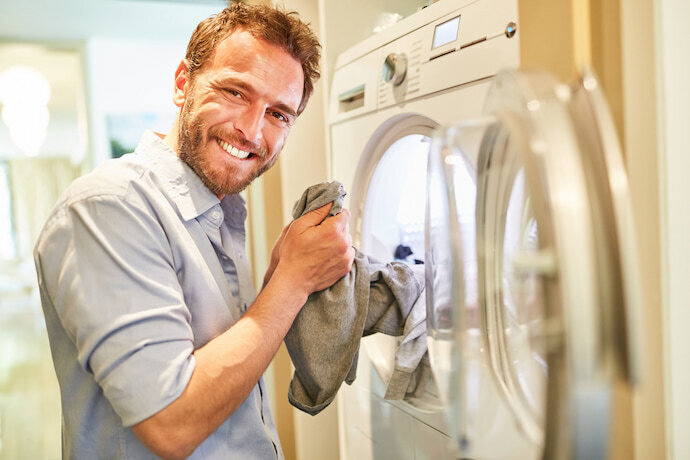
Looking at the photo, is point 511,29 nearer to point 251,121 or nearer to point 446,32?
point 446,32

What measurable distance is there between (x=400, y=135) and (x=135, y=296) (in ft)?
2.34

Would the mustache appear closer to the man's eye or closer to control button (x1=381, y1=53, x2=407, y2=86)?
the man's eye

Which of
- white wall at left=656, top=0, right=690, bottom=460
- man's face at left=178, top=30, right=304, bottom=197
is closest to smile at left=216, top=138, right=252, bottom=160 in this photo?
man's face at left=178, top=30, right=304, bottom=197

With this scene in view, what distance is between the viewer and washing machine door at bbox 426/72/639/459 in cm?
37

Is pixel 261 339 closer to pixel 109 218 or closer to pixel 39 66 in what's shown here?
pixel 109 218

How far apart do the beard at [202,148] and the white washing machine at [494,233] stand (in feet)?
1.27

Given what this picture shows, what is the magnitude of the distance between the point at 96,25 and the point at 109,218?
2684mm

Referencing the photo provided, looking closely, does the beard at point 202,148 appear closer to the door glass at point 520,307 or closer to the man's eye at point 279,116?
the man's eye at point 279,116

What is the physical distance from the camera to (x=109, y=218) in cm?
76

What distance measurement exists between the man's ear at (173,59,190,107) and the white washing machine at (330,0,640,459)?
0.43 meters

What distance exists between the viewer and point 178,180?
937 millimetres

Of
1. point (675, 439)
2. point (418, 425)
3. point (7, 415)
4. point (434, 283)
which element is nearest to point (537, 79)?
point (434, 283)

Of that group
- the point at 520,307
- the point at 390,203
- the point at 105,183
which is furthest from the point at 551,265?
the point at 390,203

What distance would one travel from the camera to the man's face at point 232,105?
96 cm
